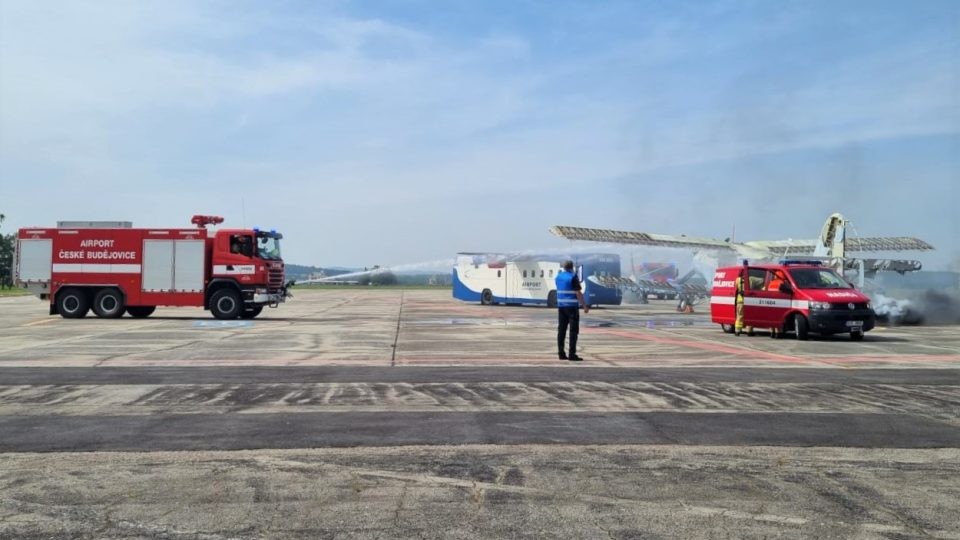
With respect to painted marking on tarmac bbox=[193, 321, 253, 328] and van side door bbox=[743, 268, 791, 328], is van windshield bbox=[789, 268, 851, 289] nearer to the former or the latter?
van side door bbox=[743, 268, 791, 328]

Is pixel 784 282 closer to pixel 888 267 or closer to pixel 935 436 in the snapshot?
pixel 888 267

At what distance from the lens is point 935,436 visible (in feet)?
22.3

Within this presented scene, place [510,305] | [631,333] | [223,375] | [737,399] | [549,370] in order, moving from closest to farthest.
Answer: [737,399]
[223,375]
[549,370]
[631,333]
[510,305]

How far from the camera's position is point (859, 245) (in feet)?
110

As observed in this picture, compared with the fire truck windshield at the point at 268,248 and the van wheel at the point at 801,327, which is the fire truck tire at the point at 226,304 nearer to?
the fire truck windshield at the point at 268,248

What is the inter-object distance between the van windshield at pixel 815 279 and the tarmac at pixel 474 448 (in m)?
5.51

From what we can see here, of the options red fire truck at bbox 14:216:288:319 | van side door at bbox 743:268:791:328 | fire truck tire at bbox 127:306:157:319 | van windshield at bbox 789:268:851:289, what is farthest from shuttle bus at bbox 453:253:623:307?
fire truck tire at bbox 127:306:157:319

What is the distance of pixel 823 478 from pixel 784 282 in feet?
46.5

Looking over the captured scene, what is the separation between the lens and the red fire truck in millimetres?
24422

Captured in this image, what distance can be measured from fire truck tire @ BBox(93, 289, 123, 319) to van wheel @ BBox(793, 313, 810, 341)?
68.6 feet

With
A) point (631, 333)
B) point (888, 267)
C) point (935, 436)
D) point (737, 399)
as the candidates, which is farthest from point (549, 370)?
point (888, 267)

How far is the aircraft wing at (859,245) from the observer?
32.6 metres

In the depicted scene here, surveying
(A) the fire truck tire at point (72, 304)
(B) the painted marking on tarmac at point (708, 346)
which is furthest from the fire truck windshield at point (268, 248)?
(B) the painted marking on tarmac at point (708, 346)

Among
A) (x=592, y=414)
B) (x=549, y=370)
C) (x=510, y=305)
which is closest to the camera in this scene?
(x=592, y=414)
